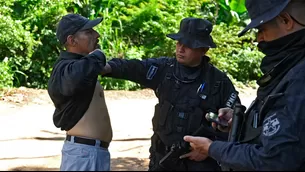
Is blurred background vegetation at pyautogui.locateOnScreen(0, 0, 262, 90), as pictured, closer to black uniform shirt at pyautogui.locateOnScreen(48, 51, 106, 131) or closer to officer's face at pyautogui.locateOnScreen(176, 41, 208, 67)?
officer's face at pyautogui.locateOnScreen(176, 41, 208, 67)

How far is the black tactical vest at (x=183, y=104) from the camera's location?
4.14 m

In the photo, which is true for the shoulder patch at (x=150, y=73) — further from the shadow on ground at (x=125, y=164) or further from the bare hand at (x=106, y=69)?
the shadow on ground at (x=125, y=164)

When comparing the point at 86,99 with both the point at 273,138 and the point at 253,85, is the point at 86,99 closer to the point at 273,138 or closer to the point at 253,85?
the point at 273,138

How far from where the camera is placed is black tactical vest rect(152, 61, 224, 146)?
4.14 meters

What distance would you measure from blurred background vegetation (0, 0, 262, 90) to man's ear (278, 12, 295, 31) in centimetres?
963

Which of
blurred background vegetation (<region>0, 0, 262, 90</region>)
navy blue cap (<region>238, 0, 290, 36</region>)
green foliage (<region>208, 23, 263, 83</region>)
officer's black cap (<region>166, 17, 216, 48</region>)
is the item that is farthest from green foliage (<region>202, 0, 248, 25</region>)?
navy blue cap (<region>238, 0, 290, 36</region>)

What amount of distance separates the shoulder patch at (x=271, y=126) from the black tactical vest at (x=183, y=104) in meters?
1.72

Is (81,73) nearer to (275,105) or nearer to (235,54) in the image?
(275,105)

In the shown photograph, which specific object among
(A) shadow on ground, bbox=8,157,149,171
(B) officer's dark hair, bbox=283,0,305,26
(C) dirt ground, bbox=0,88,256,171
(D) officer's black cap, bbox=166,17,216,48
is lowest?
(C) dirt ground, bbox=0,88,256,171

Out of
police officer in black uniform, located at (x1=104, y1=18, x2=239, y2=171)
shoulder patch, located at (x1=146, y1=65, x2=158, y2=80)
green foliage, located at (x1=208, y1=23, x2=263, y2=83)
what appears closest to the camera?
police officer in black uniform, located at (x1=104, y1=18, x2=239, y2=171)

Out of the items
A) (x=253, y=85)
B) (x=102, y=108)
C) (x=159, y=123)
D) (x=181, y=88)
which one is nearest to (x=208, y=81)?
(x=181, y=88)

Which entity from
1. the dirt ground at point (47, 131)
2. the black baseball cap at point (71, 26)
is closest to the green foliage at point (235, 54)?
the dirt ground at point (47, 131)

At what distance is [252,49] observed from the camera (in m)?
15.2

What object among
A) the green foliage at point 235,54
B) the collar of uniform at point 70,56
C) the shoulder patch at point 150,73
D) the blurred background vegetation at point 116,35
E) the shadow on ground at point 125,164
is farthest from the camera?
the green foliage at point 235,54
